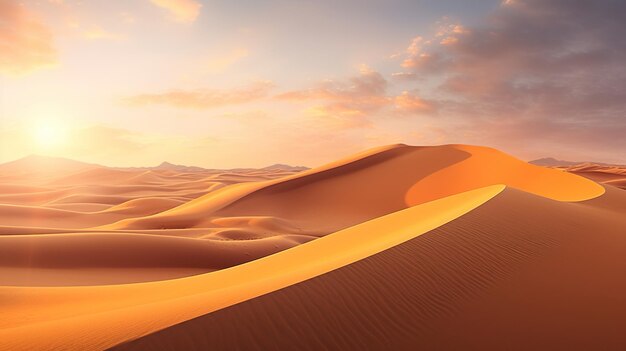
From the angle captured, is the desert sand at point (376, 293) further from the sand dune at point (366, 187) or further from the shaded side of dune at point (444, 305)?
the sand dune at point (366, 187)

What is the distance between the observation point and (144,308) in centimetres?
399

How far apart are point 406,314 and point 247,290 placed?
1.51 m

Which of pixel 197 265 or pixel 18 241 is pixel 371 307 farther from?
pixel 18 241

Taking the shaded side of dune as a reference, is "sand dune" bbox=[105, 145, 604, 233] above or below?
above

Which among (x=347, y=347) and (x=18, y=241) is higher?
(x=18, y=241)

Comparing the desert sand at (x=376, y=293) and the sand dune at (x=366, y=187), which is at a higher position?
the sand dune at (x=366, y=187)

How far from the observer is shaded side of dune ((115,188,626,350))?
3162mm

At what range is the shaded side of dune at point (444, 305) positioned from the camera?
124 inches

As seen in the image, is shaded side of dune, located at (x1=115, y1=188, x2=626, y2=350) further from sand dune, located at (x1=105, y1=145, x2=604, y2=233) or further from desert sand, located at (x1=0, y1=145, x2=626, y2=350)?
sand dune, located at (x1=105, y1=145, x2=604, y2=233)

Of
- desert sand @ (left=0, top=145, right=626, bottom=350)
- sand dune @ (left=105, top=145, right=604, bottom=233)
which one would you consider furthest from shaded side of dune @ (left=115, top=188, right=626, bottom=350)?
sand dune @ (left=105, top=145, right=604, bottom=233)

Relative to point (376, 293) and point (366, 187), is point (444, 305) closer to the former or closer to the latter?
point (376, 293)

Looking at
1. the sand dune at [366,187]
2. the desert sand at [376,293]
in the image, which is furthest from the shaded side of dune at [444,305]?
the sand dune at [366,187]

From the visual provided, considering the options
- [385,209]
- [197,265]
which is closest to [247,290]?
[197,265]

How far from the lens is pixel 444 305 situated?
385cm
